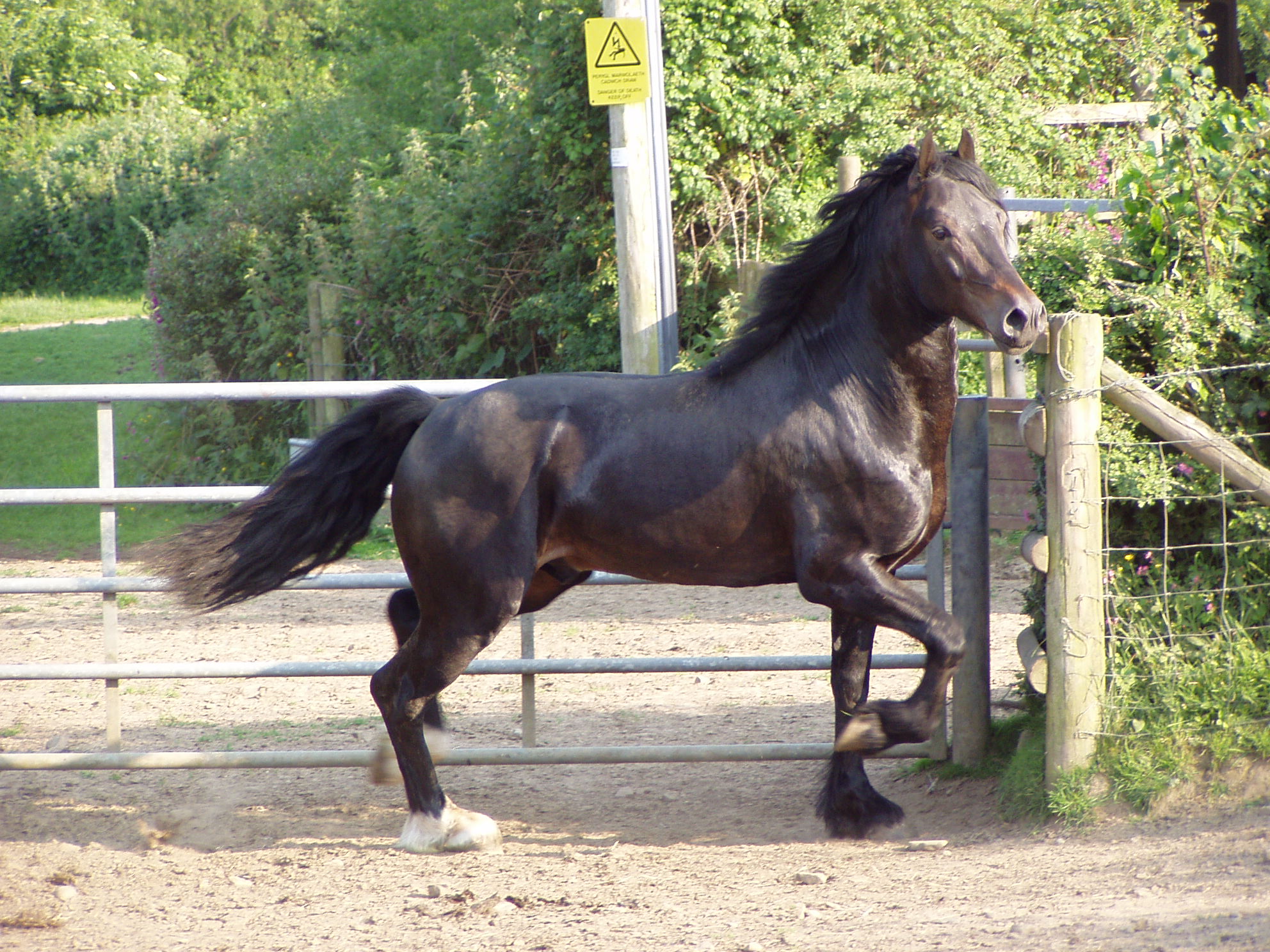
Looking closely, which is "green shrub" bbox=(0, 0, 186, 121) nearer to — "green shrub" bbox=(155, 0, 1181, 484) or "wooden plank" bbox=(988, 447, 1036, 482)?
"green shrub" bbox=(155, 0, 1181, 484)

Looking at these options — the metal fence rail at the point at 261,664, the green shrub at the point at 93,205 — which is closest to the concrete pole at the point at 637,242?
the metal fence rail at the point at 261,664

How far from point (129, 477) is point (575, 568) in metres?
8.14

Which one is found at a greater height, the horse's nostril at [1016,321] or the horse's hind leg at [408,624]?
the horse's nostril at [1016,321]

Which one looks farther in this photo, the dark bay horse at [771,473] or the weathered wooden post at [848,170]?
the weathered wooden post at [848,170]

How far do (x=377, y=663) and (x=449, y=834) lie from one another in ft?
2.20

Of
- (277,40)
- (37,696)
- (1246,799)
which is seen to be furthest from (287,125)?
(277,40)

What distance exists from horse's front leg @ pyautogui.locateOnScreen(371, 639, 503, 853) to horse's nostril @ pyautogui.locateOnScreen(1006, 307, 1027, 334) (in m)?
1.83

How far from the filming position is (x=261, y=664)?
4.12 meters

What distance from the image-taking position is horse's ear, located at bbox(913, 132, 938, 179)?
3.22m

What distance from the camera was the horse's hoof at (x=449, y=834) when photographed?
3.76 metres

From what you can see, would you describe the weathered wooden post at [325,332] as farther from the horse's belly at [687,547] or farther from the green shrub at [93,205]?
the green shrub at [93,205]

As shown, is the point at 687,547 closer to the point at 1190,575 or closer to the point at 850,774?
the point at 850,774

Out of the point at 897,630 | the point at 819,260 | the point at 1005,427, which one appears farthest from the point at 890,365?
the point at 1005,427

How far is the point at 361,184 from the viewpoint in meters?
11.1
